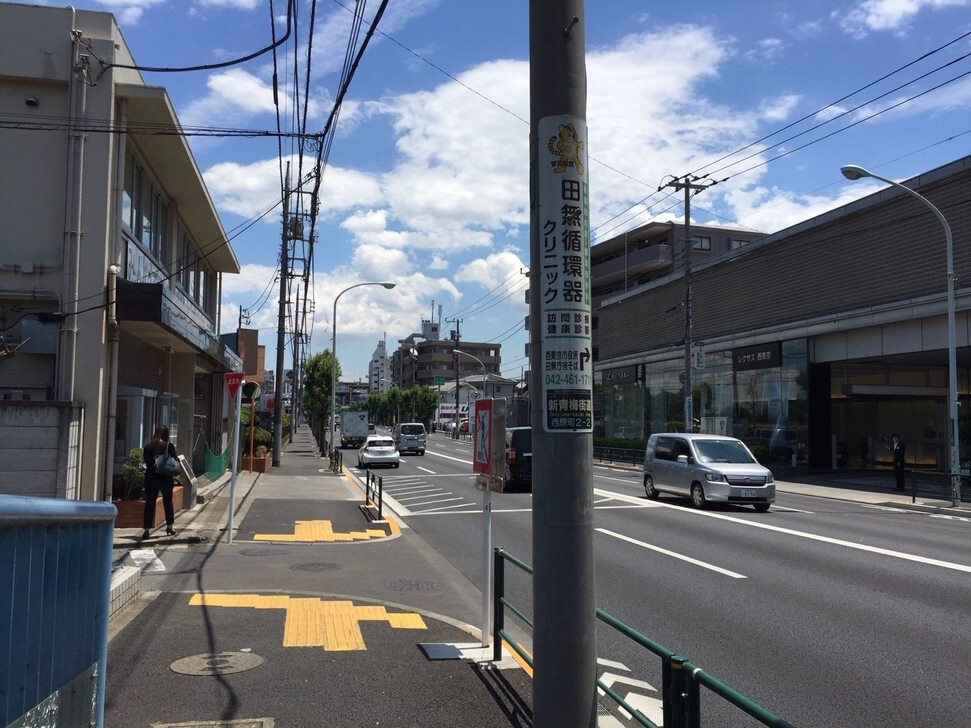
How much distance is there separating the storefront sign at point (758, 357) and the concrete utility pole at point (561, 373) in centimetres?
3097

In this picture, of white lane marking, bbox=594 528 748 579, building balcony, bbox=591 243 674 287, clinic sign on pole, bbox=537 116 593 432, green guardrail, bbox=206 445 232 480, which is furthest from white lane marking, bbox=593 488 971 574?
building balcony, bbox=591 243 674 287

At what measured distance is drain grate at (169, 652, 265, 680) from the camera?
614 centimetres

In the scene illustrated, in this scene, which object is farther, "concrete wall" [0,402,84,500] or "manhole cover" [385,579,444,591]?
"concrete wall" [0,402,84,500]

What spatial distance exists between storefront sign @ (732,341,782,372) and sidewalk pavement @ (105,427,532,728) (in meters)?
23.8

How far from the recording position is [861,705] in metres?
5.91

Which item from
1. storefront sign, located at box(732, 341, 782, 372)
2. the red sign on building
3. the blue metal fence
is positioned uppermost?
storefront sign, located at box(732, 341, 782, 372)

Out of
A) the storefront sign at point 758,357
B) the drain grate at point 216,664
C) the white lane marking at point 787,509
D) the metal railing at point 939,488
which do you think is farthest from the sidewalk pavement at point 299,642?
the storefront sign at point 758,357

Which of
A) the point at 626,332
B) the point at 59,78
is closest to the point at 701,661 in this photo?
the point at 59,78

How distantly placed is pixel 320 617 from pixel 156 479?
239 inches

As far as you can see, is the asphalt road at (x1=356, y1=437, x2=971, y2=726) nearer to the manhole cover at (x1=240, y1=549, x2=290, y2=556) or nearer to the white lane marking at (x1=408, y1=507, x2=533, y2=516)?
the white lane marking at (x1=408, y1=507, x2=533, y2=516)

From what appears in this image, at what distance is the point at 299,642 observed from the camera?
7.06 meters

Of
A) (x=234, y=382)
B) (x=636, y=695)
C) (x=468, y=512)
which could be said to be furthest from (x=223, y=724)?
(x=468, y=512)

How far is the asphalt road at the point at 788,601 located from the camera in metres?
6.18

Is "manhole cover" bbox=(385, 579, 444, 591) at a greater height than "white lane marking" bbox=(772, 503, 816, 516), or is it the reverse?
"manhole cover" bbox=(385, 579, 444, 591)
